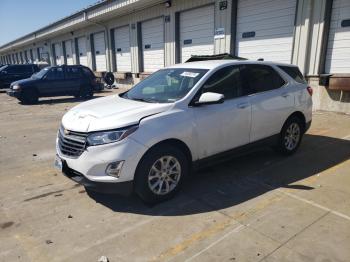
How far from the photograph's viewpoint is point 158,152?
3656 millimetres

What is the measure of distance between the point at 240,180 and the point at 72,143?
2413 mm

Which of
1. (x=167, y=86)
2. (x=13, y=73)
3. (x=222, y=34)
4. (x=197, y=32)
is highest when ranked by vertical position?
(x=197, y=32)

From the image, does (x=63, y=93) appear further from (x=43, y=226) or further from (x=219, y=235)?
(x=219, y=235)

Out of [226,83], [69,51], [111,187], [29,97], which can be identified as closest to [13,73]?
[29,97]

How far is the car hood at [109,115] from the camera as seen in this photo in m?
3.55

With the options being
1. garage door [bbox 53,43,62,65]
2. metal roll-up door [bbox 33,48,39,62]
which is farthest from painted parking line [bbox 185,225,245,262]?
metal roll-up door [bbox 33,48,39,62]

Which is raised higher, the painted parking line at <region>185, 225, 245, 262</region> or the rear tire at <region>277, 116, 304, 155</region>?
the rear tire at <region>277, 116, 304, 155</region>

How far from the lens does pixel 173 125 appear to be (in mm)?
3734

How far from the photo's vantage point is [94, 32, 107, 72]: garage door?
22.1 metres

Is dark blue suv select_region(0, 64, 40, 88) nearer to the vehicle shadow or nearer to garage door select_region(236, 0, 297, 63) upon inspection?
garage door select_region(236, 0, 297, 63)

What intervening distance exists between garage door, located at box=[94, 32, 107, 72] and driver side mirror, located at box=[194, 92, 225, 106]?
19.4 meters

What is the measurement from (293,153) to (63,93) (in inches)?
469

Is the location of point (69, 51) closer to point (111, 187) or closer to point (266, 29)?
point (266, 29)

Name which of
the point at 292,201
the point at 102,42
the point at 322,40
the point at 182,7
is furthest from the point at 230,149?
the point at 102,42
